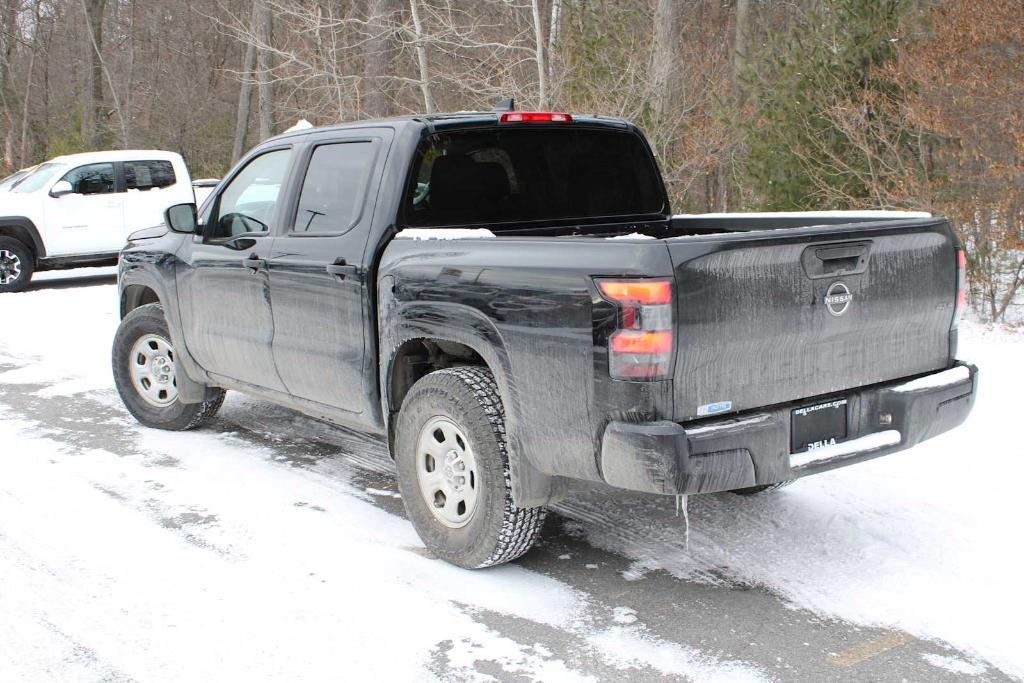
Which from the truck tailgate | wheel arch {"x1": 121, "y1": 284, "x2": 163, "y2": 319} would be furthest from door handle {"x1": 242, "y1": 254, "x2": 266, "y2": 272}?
the truck tailgate

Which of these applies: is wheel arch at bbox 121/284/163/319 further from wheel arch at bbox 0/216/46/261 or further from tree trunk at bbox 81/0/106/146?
tree trunk at bbox 81/0/106/146

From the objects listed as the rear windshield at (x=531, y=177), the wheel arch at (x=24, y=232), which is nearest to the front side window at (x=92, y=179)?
the wheel arch at (x=24, y=232)

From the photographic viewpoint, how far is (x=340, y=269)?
481 centimetres

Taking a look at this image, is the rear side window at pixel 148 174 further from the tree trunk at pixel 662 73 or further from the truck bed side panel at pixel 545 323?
the truck bed side panel at pixel 545 323

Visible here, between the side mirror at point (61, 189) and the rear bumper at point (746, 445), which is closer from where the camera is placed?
the rear bumper at point (746, 445)

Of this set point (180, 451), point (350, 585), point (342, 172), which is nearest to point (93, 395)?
point (180, 451)

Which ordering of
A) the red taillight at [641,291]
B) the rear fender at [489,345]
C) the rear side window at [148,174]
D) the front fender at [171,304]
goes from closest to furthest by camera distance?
the red taillight at [641,291] → the rear fender at [489,345] → the front fender at [171,304] → the rear side window at [148,174]

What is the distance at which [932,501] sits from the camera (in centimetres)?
498

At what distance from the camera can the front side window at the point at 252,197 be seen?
5500 mm

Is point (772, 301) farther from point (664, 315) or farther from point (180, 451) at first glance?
point (180, 451)

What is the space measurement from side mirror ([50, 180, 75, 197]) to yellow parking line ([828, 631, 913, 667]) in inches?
563

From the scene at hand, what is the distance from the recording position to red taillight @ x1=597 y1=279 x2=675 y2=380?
3.41m

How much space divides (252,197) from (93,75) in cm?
2804

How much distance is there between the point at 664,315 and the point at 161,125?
3175 centimetres
